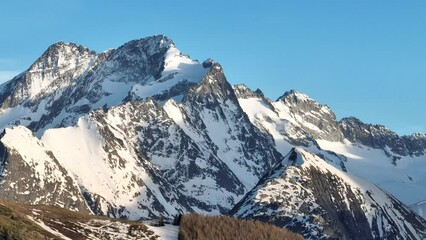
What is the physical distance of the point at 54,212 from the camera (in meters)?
96.5

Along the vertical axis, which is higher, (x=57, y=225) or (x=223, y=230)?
(x=223, y=230)

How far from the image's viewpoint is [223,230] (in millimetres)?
108312

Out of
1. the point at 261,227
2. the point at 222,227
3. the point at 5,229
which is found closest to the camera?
the point at 5,229

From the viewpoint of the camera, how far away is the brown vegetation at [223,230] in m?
102

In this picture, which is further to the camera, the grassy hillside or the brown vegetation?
the brown vegetation

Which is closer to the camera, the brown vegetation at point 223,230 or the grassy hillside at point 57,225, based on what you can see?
the grassy hillside at point 57,225

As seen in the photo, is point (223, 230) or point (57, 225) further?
point (223, 230)

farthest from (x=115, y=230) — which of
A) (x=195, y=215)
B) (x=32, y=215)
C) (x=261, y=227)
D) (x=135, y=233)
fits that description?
(x=261, y=227)

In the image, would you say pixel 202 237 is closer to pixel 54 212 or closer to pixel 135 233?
pixel 135 233

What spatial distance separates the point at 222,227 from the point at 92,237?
24252 millimetres

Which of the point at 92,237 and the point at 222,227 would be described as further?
the point at 222,227

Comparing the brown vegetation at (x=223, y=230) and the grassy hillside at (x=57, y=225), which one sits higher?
the brown vegetation at (x=223, y=230)

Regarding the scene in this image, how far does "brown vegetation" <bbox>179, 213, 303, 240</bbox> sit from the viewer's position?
102 metres

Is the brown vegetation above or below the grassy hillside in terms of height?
above
